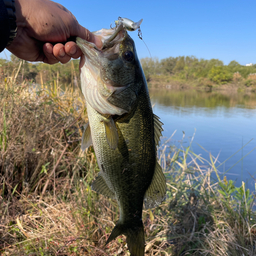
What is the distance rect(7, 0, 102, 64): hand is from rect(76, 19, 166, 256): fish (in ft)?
0.46

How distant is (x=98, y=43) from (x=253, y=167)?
5.84 m

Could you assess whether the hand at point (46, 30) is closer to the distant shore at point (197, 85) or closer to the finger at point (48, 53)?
the finger at point (48, 53)

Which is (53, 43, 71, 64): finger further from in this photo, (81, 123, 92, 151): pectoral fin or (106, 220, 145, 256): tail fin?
(106, 220, 145, 256): tail fin

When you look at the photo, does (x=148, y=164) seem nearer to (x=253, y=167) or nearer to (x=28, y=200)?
(x=28, y=200)

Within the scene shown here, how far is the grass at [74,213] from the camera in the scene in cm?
240

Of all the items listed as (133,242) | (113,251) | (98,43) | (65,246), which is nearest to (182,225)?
(113,251)

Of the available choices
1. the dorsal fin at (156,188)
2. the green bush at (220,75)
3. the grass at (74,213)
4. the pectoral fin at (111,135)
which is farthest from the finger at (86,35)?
the green bush at (220,75)

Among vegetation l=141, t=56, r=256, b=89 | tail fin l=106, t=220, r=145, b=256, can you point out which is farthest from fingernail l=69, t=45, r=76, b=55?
vegetation l=141, t=56, r=256, b=89

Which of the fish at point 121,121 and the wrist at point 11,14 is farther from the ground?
the wrist at point 11,14

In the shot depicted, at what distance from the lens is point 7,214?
273 cm

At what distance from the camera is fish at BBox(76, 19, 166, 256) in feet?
5.13

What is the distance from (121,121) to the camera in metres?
1.62

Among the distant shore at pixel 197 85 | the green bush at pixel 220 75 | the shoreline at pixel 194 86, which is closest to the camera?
the shoreline at pixel 194 86

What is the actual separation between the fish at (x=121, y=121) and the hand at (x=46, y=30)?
14 centimetres
